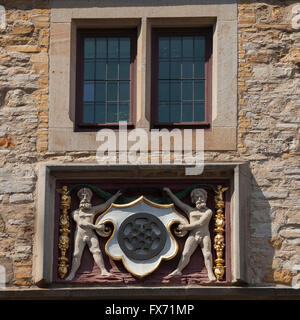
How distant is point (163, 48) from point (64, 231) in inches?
106

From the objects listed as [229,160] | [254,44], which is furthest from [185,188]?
[254,44]

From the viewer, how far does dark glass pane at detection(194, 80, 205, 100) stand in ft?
62.9

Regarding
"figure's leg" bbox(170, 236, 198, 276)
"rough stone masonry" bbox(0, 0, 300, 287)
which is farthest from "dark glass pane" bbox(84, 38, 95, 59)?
"figure's leg" bbox(170, 236, 198, 276)

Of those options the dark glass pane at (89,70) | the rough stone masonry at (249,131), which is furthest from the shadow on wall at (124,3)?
the dark glass pane at (89,70)

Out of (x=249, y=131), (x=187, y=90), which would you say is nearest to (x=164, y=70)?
(x=187, y=90)

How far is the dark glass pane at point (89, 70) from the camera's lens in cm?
1933

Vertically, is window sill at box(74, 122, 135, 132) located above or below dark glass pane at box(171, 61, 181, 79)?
below

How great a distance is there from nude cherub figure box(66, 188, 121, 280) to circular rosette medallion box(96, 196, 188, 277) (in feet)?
0.28

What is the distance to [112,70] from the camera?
19344 millimetres

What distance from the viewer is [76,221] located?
60.7ft

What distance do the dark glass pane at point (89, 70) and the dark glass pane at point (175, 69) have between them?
990 mm

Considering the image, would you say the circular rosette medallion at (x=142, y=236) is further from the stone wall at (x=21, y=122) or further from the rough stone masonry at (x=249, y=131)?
the stone wall at (x=21, y=122)

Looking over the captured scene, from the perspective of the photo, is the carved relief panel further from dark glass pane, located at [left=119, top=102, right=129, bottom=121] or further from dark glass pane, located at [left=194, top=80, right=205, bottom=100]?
dark glass pane, located at [left=194, top=80, right=205, bottom=100]
